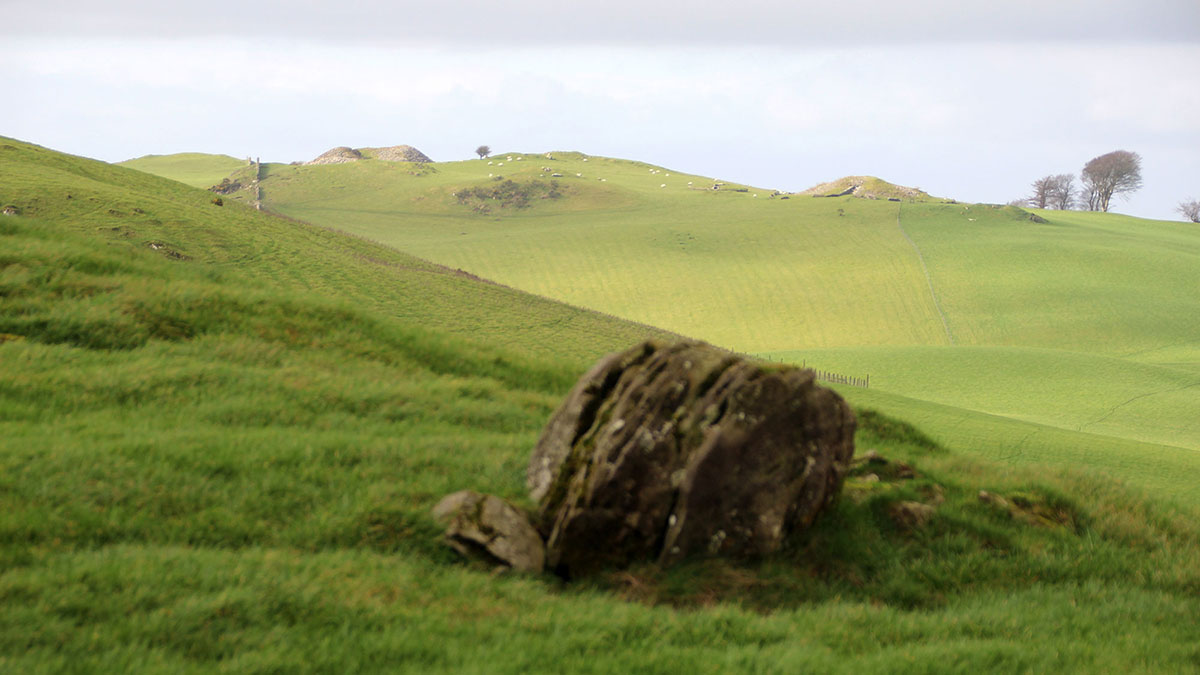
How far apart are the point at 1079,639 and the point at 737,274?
6534cm

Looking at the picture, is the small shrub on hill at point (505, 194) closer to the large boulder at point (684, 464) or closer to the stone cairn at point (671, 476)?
the large boulder at point (684, 464)

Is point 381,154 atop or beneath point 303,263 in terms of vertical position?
atop

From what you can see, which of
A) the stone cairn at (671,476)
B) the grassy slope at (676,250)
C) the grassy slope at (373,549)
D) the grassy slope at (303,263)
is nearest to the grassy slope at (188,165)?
the grassy slope at (676,250)

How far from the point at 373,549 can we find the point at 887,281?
68.4 m

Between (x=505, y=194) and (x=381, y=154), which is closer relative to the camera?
(x=505, y=194)

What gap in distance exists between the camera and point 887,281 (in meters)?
70.6

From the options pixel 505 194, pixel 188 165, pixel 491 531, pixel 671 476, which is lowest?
pixel 491 531

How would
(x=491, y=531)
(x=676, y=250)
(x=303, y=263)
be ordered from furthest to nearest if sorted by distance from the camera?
(x=676, y=250) → (x=303, y=263) → (x=491, y=531)

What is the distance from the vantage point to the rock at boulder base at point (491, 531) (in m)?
7.60

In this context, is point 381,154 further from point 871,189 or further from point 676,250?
point 676,250

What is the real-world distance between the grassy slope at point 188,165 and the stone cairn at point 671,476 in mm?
135293

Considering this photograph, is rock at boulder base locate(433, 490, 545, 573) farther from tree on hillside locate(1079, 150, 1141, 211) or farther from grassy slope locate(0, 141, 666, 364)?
tree on hillside locate(1079, 150, 1141, 211)

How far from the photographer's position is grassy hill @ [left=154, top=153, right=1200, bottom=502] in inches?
1570

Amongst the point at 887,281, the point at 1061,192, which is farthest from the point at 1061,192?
the point at 887,281
